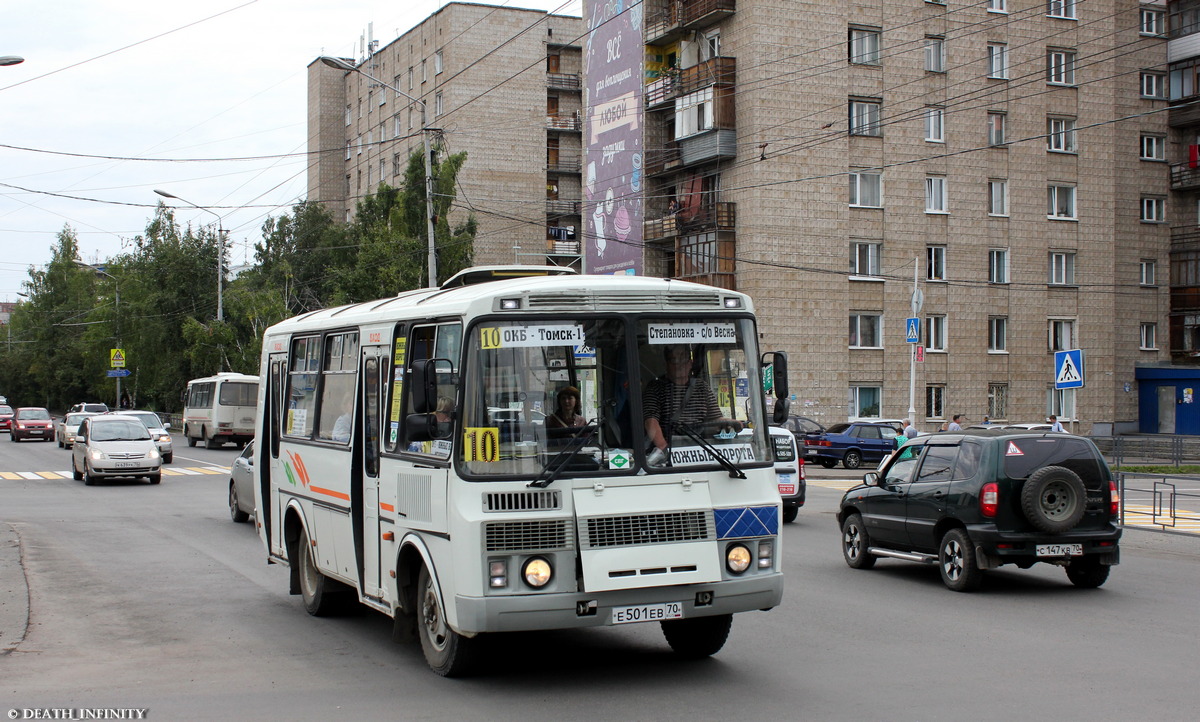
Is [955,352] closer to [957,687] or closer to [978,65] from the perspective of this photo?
[978,65]

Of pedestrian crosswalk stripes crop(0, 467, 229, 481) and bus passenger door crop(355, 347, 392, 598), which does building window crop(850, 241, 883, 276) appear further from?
bus passenger door crop(355, 347, 392, 598)

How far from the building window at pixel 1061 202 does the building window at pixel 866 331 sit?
9.27m

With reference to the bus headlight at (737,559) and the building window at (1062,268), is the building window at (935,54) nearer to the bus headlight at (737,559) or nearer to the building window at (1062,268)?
the building window at (1062,268)

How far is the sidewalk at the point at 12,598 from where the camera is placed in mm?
10102

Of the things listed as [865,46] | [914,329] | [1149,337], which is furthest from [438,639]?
[1149,337]

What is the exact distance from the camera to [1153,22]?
5506cm

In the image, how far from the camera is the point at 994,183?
48.4 m

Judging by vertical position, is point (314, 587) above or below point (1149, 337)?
below

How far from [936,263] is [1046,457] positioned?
36182 mm

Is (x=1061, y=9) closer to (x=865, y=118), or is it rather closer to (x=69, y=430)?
(x=865, y=118)

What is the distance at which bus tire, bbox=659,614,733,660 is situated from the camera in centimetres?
874

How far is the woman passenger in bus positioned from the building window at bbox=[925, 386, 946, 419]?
40.9 m

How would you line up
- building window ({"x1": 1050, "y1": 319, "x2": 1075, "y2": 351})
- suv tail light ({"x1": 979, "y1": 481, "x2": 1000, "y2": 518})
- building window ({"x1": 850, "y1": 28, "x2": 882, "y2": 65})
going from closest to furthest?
suv tail light ({"x1": 979, "y1": 481, "x2": 1000, "y2": 518}) < building window ({"x1": 850, "y1": 28, "x2": 882, "y2": 65}) < building window ({"x1": 1050, "y1": 319, "x2": 1075, "y2": 351})

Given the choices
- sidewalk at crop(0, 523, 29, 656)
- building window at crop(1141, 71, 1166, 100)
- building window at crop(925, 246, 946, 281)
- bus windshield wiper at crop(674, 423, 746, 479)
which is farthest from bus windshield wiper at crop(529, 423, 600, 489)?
→ building window at crop(1141, 71, 1166, 100)
